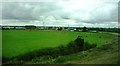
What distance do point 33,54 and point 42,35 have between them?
8196 millimetres

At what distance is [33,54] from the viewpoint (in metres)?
15.4

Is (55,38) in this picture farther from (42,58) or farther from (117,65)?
(117,65)

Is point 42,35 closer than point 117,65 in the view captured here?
No

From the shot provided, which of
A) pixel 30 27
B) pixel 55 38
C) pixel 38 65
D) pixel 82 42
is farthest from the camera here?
pixel 30 27

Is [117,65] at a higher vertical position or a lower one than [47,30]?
lower

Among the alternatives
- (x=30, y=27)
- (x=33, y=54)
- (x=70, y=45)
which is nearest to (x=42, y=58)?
(x=33, y=54)

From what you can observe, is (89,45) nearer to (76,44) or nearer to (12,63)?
(76,44)

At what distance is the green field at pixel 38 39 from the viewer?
57.9ft

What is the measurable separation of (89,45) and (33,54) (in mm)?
5095

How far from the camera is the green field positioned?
17.7 m

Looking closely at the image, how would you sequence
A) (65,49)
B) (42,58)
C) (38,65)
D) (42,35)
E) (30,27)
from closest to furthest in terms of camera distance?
(38,65) < (42,58) < (65,49) < (42,35) < (30,27)

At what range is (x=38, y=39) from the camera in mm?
21844

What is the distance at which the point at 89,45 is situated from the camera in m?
18.3

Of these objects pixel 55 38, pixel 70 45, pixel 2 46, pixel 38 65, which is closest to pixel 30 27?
pixel 55 38
